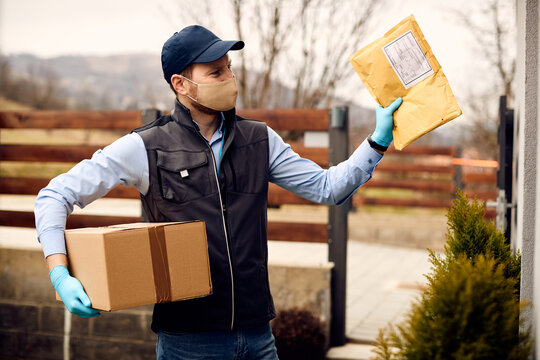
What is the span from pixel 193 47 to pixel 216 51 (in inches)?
3.9

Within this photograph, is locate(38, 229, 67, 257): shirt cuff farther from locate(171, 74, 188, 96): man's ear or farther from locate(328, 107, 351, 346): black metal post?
locate(328, 107, 351, 346): black metal post

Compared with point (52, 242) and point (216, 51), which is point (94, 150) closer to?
point (216, 51)

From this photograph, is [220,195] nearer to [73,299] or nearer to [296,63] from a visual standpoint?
[73,299]

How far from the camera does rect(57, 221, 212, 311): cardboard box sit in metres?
2.13

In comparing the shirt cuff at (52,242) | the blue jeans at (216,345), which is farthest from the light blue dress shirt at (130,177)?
the blue jeans at (216,345)

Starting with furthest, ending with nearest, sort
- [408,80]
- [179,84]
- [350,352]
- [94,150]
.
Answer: [94,150] → [350,352] → [179,84] → [408,80]

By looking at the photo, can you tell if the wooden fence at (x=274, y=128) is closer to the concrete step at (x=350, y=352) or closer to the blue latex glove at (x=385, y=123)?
the concrete step at (x=350, y=352)

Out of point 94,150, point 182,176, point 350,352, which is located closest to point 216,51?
point 182,176

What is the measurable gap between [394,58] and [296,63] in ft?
21.1

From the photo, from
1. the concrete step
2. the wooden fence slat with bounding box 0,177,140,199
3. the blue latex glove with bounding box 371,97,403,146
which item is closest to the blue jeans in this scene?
the blue latex glove with bounding box 371,97,403,146

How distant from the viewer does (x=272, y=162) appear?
8.84 ft

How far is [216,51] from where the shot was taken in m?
2.52

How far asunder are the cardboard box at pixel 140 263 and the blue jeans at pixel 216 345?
0.88 ft

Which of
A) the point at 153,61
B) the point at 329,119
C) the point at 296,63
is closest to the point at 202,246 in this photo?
the point at 329,119
